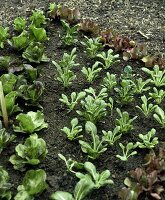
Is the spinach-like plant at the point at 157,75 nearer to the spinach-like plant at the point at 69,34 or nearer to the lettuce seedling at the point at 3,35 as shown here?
the spinach-like plant at the point at 69,34

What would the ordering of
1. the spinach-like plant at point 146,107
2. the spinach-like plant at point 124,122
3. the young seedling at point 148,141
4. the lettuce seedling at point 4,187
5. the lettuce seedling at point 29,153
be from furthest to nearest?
the spinach-like plant at point 146,107 < the spinach-like plant at point 124,122 < the young seedling at point 148,141 < the lettuce seedling at point 29,153 < the lettuce seedling at point 4,187

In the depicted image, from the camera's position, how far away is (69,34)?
419 cm

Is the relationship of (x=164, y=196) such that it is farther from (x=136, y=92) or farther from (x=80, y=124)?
(x=136, y=92)

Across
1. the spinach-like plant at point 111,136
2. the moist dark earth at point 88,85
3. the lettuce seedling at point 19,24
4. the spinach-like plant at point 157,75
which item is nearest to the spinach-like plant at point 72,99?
the moist dark earth at point 88,85

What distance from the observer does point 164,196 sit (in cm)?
279

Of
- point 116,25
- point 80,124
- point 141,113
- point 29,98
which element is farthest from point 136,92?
point 116,25

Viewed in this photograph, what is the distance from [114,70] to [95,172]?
1350mm

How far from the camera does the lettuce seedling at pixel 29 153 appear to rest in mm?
2879

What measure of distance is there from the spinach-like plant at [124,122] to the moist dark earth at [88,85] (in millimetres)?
73

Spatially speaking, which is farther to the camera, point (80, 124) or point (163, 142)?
point (80, 124)

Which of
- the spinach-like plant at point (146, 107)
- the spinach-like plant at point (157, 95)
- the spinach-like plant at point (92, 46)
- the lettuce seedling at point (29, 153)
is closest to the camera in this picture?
the lettuce seedling at point (29, 153)

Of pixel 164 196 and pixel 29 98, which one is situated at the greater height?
pixel 29 98

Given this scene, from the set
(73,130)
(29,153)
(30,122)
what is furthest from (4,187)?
(73,130)

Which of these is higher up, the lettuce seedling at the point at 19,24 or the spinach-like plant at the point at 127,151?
the lettuce seedling at the point at 19,24
